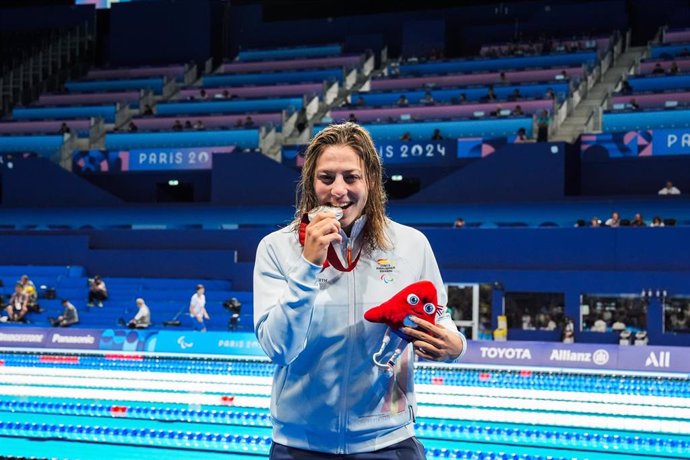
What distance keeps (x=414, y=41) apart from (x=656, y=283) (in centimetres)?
1612

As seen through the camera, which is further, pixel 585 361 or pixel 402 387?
pixel 585 361

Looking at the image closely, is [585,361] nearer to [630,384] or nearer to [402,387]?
[630,384]

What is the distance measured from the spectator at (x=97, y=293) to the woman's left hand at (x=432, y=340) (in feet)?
50.4

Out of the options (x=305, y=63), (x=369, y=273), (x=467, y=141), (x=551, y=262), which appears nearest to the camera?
(x=369, y=273)

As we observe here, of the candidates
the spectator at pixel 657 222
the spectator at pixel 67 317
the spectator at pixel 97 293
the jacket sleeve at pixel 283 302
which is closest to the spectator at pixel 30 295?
the spectator at pixel 67 317

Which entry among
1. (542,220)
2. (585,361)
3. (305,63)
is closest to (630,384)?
(585,361)

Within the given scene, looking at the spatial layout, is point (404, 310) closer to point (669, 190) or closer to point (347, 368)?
point (347, 368)

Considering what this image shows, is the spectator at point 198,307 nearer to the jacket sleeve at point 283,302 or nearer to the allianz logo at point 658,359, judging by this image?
the allianz logo at point 658,359

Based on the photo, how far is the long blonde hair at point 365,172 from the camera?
2152mm

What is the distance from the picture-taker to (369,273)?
218 centimetres

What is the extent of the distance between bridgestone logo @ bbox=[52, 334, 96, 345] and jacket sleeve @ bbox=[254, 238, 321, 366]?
37.6ft

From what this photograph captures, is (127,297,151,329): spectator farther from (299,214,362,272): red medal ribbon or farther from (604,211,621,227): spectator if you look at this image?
(299,214,362,272): red medal ribbon

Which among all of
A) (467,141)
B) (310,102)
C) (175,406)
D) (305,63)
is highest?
(305,63)

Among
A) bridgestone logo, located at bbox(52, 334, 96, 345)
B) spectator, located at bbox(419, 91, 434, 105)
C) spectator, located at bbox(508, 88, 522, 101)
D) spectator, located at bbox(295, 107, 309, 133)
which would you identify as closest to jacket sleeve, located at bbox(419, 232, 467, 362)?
bridgestone logo, located at bbox(52, 334, 96, 345)
